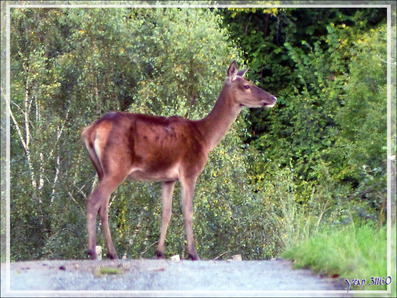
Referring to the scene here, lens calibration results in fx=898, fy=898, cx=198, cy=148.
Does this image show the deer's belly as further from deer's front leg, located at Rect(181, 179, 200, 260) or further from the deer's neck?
the deer's neck

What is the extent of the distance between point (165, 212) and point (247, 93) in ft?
5.81

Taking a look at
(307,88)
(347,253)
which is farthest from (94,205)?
(307,88)

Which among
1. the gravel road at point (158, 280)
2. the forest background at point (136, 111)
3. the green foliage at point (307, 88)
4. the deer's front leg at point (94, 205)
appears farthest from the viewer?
the green foliage at point (307, 88)

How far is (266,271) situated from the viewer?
9.10 m

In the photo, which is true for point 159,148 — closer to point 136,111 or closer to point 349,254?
point 349,254

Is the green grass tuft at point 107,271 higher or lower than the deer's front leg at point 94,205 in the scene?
lower

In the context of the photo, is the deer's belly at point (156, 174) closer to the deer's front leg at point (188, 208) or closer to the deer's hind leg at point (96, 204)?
the deer's front leg at point (188, 208)

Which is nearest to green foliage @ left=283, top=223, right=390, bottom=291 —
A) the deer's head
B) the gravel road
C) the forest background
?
the gravel road

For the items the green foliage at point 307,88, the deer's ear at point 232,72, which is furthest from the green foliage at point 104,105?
the deer's ear at point 232,72

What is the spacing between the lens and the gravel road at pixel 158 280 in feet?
26.0

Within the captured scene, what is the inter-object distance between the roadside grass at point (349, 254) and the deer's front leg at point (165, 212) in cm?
141

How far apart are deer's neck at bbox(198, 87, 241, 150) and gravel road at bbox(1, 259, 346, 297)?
75.9 inches

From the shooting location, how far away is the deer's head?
10867 millimetres

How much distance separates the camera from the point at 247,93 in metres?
10.9
